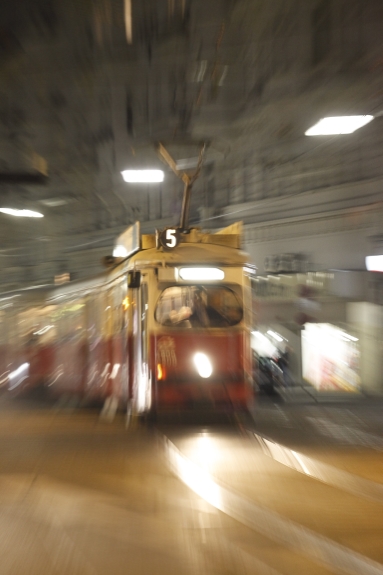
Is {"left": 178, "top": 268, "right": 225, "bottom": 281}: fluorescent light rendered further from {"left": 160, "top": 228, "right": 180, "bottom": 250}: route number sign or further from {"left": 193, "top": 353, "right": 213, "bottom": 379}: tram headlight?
{"left": 193, "top": 353, "right": 213, "bottom": 379}: tram headlight

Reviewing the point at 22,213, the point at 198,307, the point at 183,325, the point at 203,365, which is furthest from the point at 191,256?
the point at 22,213

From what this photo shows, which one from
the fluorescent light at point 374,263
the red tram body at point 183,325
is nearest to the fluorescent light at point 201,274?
the red tram body at point 183,325

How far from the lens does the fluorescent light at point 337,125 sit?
13.0 meters

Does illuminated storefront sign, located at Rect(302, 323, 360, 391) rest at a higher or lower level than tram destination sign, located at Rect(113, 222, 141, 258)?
lower

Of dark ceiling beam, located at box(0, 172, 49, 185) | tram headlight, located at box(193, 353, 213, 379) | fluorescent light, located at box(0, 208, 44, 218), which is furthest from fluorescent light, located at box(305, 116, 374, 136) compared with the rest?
fluorescent light, located at box(0, 208, 44, 218)

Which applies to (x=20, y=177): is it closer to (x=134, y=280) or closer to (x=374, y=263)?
(x=134, y=280)

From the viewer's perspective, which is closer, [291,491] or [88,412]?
[291,491]

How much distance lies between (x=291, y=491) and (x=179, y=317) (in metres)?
4.05

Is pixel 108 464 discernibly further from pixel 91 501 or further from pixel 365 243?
pixel 365 243

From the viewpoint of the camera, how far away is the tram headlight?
10.0 meters

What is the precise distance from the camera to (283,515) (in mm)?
5852

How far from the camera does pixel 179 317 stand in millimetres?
10188

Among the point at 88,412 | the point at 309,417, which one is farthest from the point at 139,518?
the point at 309,417

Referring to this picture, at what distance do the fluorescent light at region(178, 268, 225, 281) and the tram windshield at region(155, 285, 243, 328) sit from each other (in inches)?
5.8
